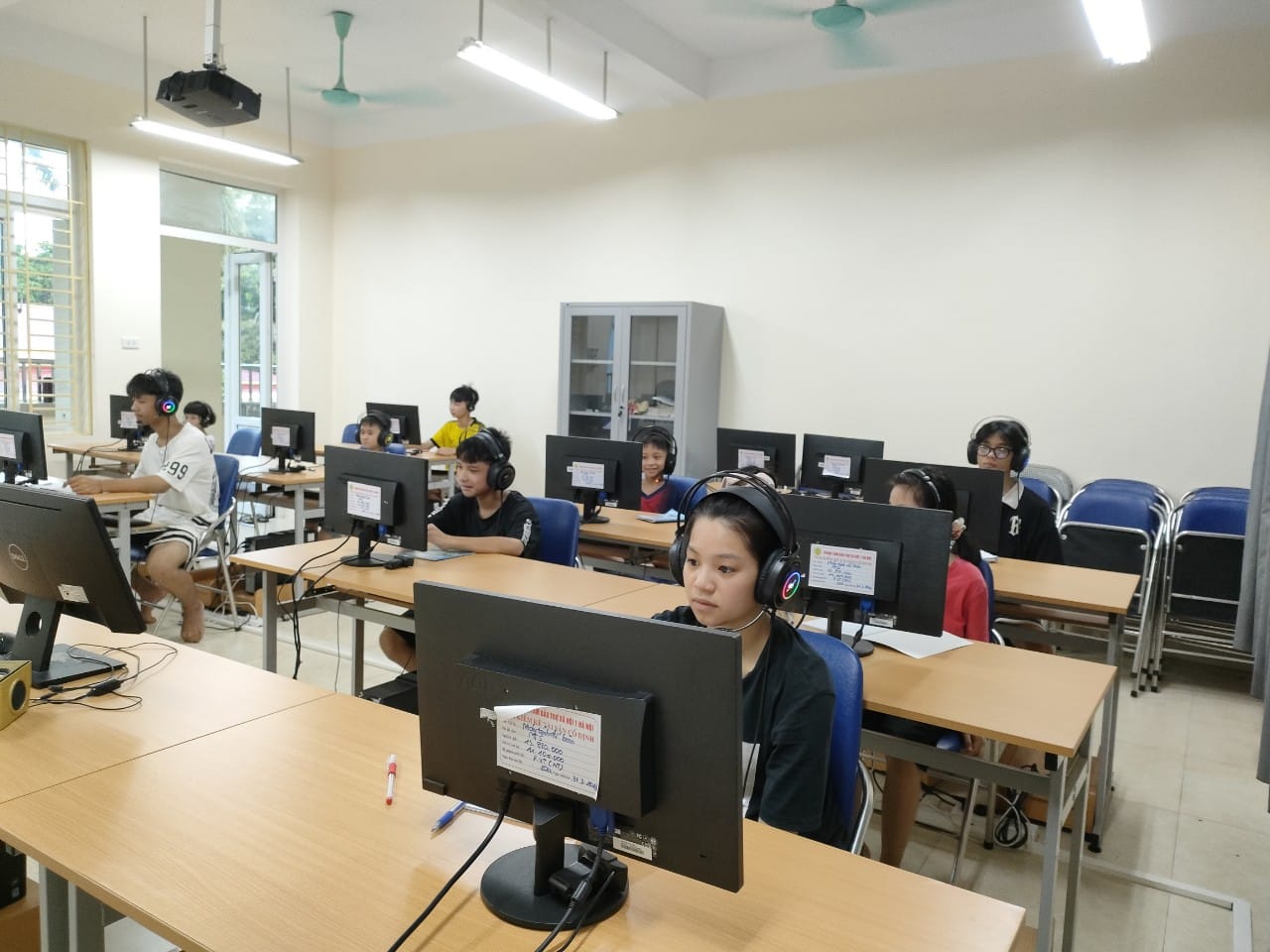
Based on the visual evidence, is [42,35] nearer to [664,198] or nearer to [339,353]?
[339,353]

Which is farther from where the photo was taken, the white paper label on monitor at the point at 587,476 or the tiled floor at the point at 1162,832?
the white paper label on monitor at the point at 587,476

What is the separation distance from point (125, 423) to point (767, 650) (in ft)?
20.9

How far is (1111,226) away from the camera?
5078mm

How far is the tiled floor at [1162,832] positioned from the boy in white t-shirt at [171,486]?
362 mm

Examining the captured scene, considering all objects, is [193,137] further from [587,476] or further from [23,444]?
[587,476]

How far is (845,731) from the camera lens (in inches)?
60.9

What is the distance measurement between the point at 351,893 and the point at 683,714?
51 centimetres

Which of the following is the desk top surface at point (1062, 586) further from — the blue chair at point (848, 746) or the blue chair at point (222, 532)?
the blue chair at point (222, 532)

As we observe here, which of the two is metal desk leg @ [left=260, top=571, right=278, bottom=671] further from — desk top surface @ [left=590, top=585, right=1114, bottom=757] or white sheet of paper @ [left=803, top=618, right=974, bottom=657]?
white sheet of paper @ [left=803, top=618, right=974, bottom=657]

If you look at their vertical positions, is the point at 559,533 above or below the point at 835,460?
below

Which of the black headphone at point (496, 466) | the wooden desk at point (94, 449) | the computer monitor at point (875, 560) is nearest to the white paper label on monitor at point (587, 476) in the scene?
the black headphone at point (496, 466)

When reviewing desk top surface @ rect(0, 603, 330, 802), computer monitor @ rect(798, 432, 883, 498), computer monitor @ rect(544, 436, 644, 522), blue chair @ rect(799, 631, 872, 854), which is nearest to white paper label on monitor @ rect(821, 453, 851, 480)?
A: computer monitor @ rect(798, 432, 883, 498)

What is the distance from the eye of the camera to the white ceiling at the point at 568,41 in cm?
521

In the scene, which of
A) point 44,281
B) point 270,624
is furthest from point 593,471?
point 44,281
